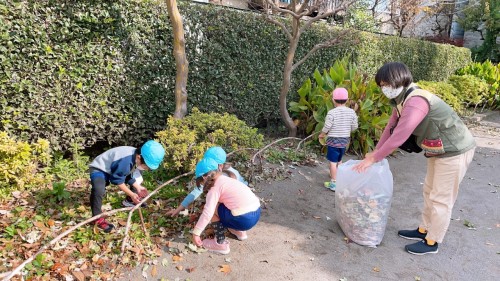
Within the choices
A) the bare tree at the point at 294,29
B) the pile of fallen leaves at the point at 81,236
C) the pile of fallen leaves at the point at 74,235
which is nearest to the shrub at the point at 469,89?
the bare tree at the point at 294,29

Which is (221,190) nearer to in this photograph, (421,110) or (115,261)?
(115,261)

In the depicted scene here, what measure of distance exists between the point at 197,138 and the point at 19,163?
185 centimetres

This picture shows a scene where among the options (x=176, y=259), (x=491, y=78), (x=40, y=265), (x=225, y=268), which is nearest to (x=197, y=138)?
(x=176, y=259)

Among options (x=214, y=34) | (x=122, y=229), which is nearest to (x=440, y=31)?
(x=214, y=34)

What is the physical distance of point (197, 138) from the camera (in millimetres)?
4508

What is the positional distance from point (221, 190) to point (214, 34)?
3.41 m

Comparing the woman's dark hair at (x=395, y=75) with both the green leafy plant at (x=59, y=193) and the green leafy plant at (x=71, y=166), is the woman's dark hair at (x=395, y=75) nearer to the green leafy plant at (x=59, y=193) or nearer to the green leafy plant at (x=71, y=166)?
the green leafy plant at (x=59, y=193)

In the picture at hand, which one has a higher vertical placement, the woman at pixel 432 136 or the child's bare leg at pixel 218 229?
the woman at pixel 432 136

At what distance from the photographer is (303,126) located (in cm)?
698

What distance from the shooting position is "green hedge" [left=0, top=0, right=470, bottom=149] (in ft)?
12.8

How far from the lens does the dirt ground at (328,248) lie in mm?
3049

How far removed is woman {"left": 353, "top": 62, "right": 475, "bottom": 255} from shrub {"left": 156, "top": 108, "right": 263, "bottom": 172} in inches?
66.2

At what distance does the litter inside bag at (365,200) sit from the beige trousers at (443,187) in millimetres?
367

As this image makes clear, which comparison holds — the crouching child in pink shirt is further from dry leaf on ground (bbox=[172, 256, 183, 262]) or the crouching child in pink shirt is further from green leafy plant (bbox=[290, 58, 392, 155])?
green leafy plant (bbox=[290, 58, 392, 155])
